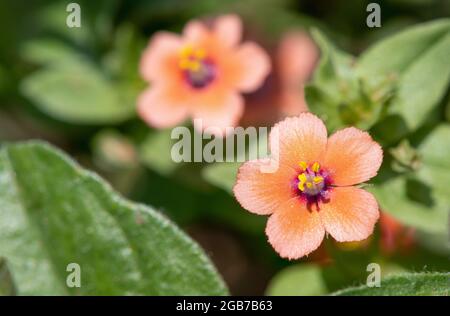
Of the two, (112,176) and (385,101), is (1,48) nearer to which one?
(112,176)

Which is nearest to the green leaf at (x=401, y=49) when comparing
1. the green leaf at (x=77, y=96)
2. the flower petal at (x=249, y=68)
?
the flower petal at (x=249, y=68)

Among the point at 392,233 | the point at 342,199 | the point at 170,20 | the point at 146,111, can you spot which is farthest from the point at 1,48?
the point at 342,199

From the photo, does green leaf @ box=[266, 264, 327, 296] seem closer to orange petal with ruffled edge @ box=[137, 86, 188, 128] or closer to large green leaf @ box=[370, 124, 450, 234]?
large green leaf @ box=[370, 124, 450, 234]

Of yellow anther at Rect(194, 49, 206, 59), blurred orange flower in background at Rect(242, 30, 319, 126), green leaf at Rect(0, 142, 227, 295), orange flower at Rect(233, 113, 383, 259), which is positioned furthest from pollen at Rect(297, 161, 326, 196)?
blurred orange flower in background at Rect(242, 30, 319, 126)

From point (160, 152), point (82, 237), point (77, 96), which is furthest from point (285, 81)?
point (82, 237)

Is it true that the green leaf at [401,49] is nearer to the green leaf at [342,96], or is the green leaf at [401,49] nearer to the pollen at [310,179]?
the green leaf at [342,96]

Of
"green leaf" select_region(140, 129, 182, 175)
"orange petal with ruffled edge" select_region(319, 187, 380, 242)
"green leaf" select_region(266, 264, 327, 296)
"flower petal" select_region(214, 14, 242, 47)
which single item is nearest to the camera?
"orange petal with ruffled edge" select_region(319, 187, 380, 242)
